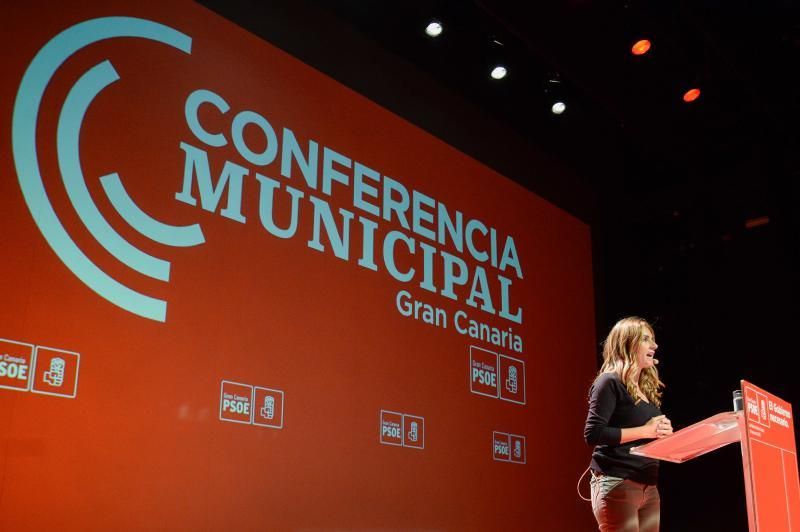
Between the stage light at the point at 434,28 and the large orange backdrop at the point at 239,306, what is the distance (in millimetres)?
580

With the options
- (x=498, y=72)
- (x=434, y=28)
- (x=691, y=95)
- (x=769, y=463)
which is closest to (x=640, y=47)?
(x=691, y=95)

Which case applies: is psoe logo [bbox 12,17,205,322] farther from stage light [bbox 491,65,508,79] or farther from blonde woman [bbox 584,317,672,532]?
stage light [bbox 491,65,508,79]

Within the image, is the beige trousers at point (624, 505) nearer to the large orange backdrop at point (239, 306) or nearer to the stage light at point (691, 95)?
the large orange backdrop at point (239, 306)

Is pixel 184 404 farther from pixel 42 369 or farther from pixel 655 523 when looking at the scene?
pixel 655 523

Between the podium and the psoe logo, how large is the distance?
6.09 feet

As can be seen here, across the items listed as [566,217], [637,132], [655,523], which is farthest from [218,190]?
[637,132]

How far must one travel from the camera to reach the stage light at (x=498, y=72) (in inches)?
200

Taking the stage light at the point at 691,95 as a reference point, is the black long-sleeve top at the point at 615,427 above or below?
below

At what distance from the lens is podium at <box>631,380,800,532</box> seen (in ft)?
6.82

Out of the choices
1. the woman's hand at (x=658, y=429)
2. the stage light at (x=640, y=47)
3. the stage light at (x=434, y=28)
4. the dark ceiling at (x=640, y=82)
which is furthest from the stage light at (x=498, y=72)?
the woman's hand at (x=658, y=429)

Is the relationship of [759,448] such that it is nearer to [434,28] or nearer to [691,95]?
[434,28]

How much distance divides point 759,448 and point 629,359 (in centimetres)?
86

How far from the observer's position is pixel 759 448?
216 cm

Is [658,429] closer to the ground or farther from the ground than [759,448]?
farther from the ground
